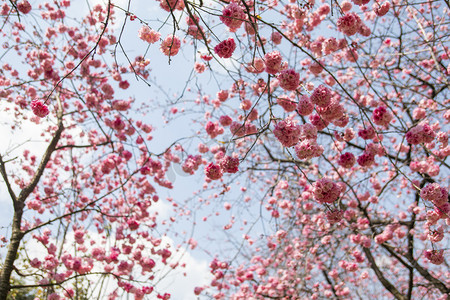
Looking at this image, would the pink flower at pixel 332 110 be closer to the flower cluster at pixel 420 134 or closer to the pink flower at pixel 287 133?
the pink flower at pixel 287 133

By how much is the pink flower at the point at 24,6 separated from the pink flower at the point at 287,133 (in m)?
3.30

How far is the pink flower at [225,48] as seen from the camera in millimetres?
1887

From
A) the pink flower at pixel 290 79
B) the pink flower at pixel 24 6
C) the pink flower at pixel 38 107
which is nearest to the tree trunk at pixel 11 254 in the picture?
the pink flower at pixel 38 107

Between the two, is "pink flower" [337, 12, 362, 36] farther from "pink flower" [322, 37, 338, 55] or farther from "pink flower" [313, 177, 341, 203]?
"pink flower" [313, 177, 341, 203]

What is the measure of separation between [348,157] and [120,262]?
347cm

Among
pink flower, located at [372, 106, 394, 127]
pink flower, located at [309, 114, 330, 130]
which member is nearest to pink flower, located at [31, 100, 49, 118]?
pink flower, located at [309, 114, 330, 130]

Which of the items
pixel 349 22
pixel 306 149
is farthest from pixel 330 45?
pixel 306 149

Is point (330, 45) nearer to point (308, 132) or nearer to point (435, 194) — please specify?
point (308, 132)

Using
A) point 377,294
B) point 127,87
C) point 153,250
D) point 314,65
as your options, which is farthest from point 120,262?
point 377,294

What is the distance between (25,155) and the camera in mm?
6027

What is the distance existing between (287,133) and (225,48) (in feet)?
2.20

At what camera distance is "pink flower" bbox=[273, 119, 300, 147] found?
1.70 metres

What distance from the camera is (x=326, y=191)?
1.72m

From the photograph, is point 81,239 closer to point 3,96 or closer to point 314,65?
point 3,96
